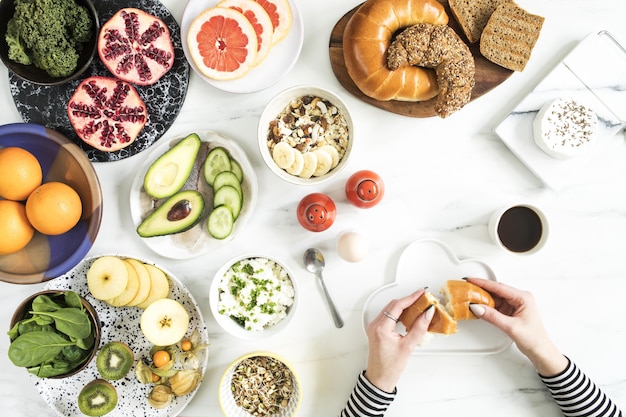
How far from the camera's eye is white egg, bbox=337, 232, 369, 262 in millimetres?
1568

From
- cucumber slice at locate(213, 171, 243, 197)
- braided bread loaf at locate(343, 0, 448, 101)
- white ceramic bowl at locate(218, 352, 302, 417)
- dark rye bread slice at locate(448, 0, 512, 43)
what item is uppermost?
dark rye bread slice at locate(448, 0, 512, 43)

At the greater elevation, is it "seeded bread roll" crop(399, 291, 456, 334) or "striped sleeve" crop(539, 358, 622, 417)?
"seeded bread roll" crop(399, 291, 456, 334)

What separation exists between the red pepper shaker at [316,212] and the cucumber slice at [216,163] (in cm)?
28

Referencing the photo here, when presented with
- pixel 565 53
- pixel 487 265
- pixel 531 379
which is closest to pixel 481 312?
pixel 487 265

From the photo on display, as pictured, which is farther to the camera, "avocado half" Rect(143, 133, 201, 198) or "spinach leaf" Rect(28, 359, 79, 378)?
"avocado half" Rect(143, 133, 201, 198)

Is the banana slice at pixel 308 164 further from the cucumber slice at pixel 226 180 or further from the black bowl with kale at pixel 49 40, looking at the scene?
the black bowl with kale at pixel 49 40

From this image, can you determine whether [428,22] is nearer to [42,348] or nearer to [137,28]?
[137,28]

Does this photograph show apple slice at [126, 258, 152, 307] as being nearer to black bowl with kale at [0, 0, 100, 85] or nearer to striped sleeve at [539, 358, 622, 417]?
black bowl with kale at [0, 0, 100, 85]

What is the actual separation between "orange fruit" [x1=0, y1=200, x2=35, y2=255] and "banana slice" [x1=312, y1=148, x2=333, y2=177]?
0.93 metres

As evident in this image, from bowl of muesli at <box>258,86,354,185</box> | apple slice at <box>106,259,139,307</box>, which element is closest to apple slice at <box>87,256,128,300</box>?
apple slice at <box>106,259,139,307</box>

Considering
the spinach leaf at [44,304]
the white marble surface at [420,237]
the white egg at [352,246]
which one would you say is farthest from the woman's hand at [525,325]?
the spinach leaf at [44,304]

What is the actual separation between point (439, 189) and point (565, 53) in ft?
2.04

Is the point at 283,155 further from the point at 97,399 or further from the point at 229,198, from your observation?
the point at 97,399

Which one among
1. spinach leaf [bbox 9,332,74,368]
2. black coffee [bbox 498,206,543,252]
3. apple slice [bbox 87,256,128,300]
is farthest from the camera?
black coffee [bbox 498,206,543,252]
